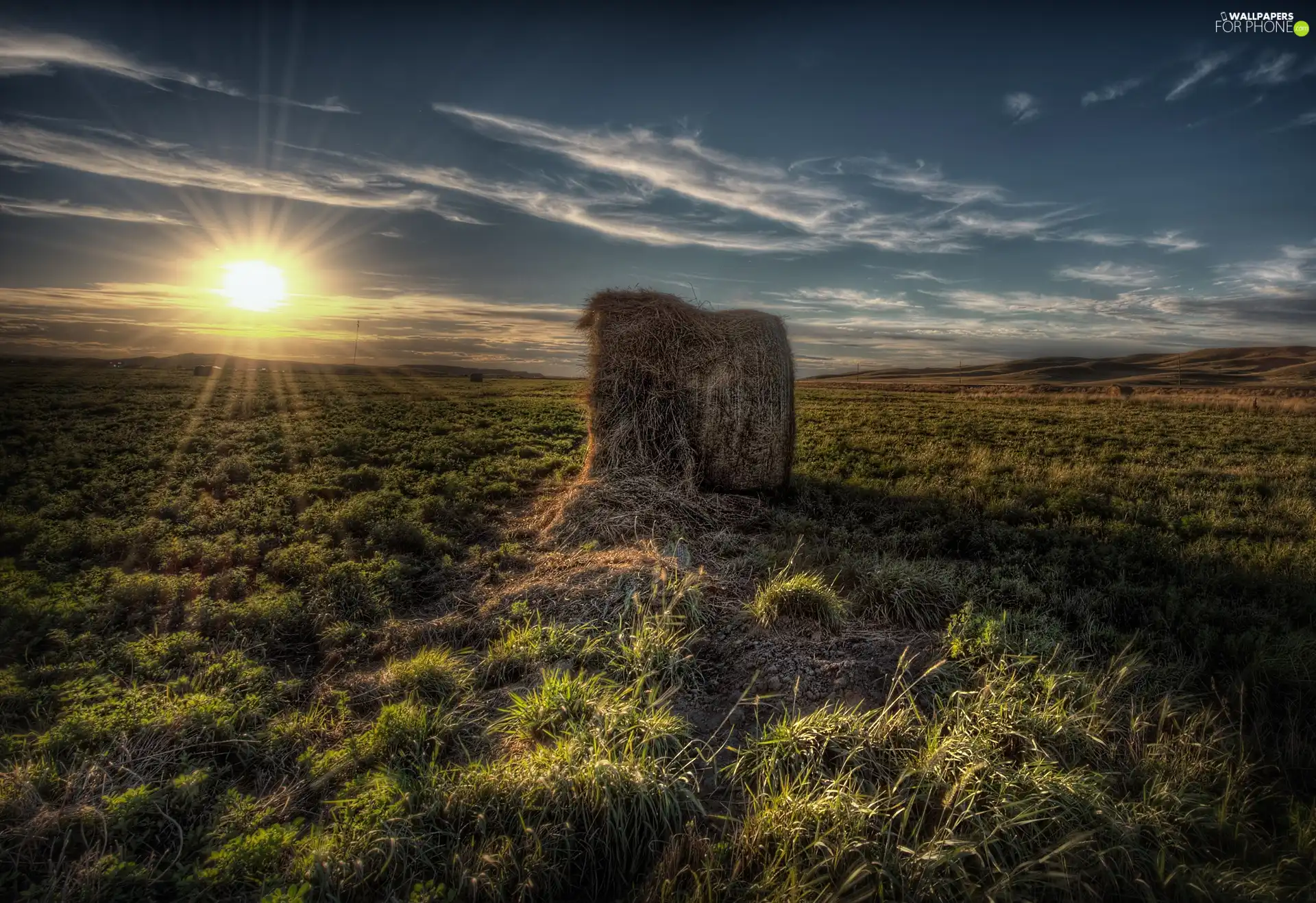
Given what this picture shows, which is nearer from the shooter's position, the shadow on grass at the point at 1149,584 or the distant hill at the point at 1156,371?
the shadow on grass at the point at 1149,584

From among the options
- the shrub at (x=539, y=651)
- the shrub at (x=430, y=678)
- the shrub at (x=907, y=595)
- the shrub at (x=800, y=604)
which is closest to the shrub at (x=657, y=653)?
the shrub at (x=539, y=651)

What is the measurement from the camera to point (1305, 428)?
67.7ft

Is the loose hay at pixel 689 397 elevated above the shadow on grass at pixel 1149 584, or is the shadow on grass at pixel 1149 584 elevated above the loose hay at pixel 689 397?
the loose hay at pixel 689 397

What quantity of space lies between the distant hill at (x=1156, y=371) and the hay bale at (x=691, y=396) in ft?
284


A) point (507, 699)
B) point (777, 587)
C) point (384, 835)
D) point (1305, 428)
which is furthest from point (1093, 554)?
point (1305, 428)

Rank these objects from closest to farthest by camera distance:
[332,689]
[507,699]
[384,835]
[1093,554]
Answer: [384,835], [507,699], [332,689], [1093,554]

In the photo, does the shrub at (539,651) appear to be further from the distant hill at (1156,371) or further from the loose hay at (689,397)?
the distant hill at (1156,371)

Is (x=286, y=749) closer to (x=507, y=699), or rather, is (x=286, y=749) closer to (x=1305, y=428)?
(x=507, y=699)

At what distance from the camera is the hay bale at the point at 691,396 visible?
10.6 metres

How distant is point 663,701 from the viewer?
14.4 ft

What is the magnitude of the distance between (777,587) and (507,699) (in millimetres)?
2633

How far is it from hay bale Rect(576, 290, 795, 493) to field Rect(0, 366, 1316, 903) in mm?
985

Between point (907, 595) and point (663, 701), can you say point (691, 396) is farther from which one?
point (663, 701)

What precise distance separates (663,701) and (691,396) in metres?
6.85
